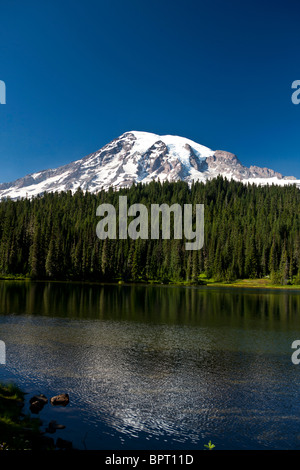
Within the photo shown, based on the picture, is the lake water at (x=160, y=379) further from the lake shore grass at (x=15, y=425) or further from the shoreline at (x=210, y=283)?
the shoreline at (x=210, y=283)

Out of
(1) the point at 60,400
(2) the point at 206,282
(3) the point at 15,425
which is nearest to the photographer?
(3) the point at 15,425

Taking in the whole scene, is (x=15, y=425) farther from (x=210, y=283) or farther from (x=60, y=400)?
(x=210, y=283)

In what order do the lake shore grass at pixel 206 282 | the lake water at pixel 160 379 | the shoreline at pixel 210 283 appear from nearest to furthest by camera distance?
the lake water at pixel 160 379
the shoreline at pixel 210 283
the lake shore grass at pixel 206 282

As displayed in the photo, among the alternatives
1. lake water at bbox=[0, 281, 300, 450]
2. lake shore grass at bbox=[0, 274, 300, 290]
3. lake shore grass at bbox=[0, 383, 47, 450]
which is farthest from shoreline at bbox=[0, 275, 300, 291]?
lake shore grass at bbox=[0, 383, 47, 450]

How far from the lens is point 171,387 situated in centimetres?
2512

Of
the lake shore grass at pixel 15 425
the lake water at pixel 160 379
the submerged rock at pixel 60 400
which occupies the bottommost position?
the lake water at pixel 160 379

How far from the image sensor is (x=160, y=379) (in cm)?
2681

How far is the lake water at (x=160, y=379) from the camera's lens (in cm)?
1822

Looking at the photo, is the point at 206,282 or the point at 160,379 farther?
the point at 206,282

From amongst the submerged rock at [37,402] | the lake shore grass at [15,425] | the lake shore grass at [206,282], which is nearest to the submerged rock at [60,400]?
the submerged rock at [37,402]

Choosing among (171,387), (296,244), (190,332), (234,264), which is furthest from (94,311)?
(296,244)

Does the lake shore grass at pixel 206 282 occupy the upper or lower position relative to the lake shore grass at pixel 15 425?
lower

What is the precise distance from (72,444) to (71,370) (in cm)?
1212

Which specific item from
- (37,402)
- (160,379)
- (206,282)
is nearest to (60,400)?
(37,402)
